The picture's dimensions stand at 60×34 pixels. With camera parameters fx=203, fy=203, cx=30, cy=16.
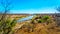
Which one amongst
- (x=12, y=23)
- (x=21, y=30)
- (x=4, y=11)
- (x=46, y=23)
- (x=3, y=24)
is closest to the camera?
(x=4, y=11)

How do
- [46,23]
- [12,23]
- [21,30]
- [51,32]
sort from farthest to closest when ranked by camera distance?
[46,23]
[21,30]
[51,32]
[12,23]

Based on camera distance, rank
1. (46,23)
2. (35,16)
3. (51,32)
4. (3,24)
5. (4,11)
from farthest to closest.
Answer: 1. (35,16)
2. (46,23)
3. (51,32)
4. (3,24)
5. (4,11)

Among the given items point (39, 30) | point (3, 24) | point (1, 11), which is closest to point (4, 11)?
point (1, 11)

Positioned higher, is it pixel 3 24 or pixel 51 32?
pixel 3 24

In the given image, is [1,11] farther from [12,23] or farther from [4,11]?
[12,23]

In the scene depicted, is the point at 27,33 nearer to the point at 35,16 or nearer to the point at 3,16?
the point at 35,16

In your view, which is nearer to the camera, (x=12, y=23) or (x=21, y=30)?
(x=12, y=23)

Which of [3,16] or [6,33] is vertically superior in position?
[3,16]

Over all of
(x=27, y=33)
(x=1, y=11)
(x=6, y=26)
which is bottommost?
(x=27, y=33)

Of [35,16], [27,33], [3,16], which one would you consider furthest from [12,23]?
[35,16]
